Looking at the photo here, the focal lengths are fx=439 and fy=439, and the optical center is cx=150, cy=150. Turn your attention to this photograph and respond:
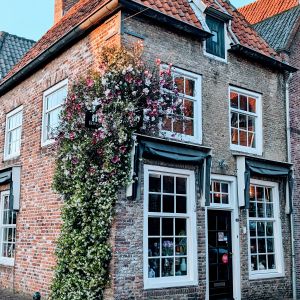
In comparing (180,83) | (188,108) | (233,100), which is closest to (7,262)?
(188,108)

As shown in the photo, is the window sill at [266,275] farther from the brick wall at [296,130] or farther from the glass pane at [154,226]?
the glass pane at [154,226]

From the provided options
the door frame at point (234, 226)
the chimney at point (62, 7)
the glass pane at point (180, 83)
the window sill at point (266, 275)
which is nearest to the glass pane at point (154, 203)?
the door frame at point (234, 226)

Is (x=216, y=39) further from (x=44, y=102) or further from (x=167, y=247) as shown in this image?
(x=167, y=247)

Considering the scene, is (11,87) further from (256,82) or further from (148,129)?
(256,82)

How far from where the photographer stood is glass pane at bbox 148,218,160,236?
9.59 metres

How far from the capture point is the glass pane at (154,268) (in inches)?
372

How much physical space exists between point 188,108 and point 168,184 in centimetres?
204

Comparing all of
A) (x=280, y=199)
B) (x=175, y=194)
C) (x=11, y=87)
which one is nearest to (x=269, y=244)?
(x=280, y=199)

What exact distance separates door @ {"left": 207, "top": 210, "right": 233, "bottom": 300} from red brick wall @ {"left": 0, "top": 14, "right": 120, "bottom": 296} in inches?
148

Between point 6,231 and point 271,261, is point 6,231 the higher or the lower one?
the higher one

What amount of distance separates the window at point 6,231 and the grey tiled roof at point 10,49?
5960 mm

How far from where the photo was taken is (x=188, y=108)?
10836mm

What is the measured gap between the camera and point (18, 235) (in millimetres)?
12336

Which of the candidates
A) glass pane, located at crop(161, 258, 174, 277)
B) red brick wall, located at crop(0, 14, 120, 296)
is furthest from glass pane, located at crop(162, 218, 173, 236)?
red brick wall, located at crop(0, 14, 120, 296)
